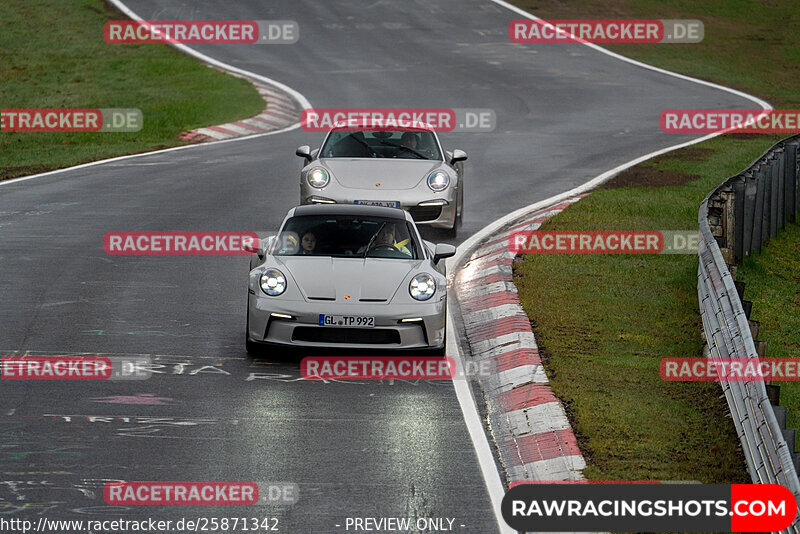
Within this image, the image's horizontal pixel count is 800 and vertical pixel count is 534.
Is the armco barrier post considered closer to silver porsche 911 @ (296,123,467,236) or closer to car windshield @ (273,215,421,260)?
silver porsche 911 @ (296,123,467,236)

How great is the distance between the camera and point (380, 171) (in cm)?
1669

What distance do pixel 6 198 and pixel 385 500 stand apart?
14073 millimetres

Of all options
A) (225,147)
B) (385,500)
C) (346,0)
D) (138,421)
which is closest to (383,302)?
(138,421)

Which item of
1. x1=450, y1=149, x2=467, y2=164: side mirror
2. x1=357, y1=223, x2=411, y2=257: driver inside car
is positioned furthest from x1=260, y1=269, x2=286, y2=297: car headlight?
x1=450, y1=149, x2=467, y2=164: side mirror

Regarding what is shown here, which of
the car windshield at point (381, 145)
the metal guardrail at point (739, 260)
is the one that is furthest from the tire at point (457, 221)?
the metal guardrail at point (739, 260)

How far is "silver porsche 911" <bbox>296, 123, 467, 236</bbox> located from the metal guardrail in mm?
3617

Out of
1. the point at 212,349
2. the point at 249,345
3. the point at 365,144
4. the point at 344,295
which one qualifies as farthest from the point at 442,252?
the point at 365,144

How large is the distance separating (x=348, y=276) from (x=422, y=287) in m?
0.65

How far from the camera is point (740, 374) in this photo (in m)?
8.35

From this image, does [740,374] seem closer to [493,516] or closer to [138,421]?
[493,516]

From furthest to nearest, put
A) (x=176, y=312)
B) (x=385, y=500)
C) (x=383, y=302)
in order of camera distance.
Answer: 1. (x=176, y=312)
2. (x=383, y=302)
3. (x=385, y=500)

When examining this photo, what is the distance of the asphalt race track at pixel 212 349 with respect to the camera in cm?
798

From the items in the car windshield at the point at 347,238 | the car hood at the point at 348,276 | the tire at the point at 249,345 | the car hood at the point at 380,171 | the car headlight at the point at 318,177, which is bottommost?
the car headlight at the point at 318,177

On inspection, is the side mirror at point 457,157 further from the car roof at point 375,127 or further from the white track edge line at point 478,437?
the white track edge line at point 478,437
